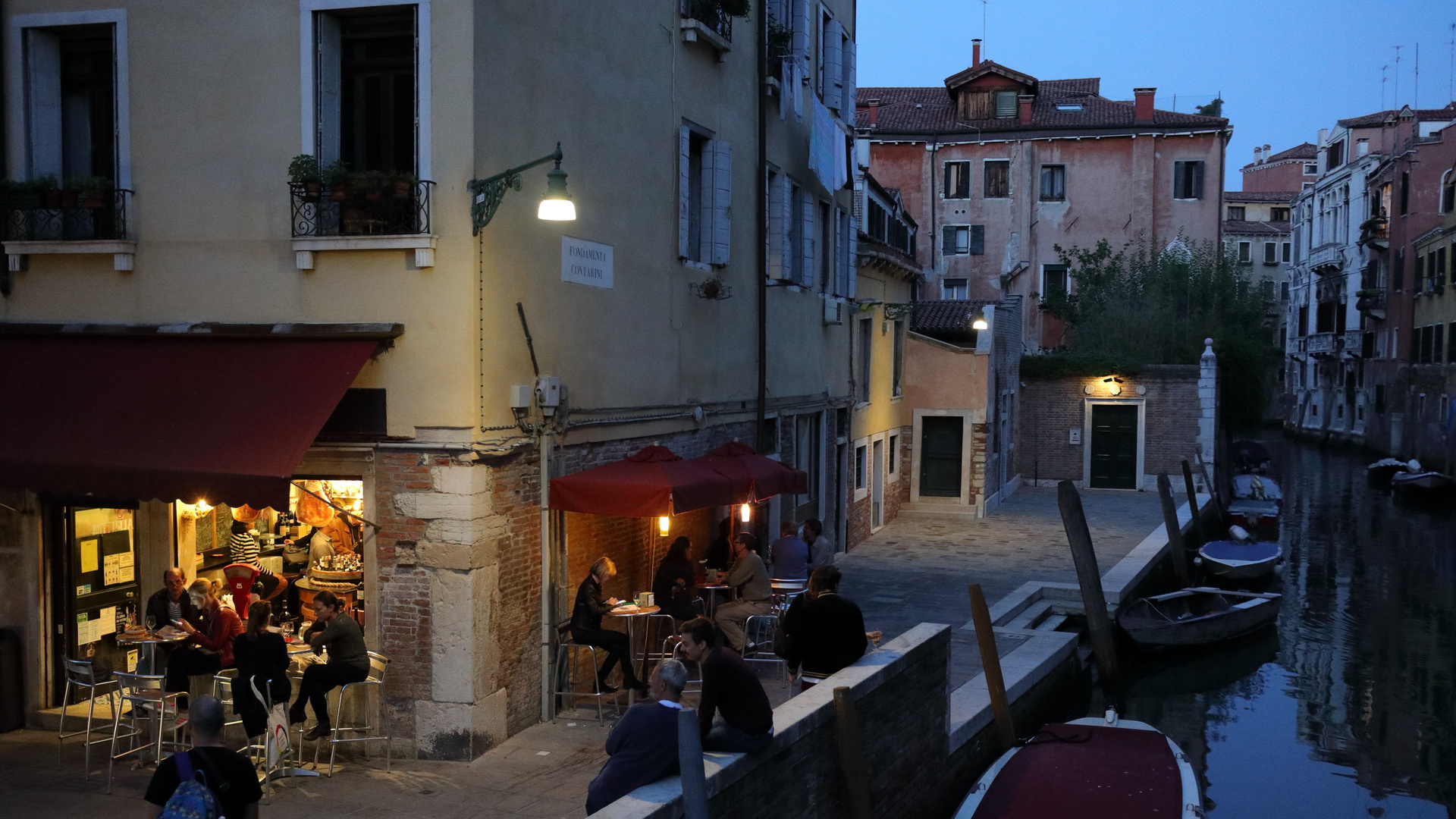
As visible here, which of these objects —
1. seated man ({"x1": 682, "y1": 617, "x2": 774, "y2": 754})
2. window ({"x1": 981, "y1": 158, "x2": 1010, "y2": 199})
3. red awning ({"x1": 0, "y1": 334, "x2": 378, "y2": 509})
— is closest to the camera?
seated man ({"x1": 682, "y1": 617, "x2": 774, "y2": 754})

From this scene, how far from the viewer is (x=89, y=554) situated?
9.18 m

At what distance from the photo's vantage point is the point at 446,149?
827cm

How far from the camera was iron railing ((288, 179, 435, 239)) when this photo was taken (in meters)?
8.23

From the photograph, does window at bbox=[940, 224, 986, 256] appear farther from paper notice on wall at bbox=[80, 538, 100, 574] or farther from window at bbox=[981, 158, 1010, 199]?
paper notice on wall at bbox=[80, 538, 100, 574]

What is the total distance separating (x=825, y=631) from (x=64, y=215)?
6.36 meters

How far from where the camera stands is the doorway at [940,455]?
24016 millimetres

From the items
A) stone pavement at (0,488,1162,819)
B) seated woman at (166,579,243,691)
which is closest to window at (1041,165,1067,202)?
stone pavement at (0,488,1162,819)

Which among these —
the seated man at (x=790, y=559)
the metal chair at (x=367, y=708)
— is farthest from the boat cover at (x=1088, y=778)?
the metal chair at (x=367, y=708)

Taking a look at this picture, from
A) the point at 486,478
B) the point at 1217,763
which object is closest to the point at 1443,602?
the point at 1217,763

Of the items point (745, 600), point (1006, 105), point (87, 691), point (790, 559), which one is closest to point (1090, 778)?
point (745, 600)

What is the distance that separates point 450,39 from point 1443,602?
19.1 metres

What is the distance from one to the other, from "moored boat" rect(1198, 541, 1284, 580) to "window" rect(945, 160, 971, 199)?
17.4 m

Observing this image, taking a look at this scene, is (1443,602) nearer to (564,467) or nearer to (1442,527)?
(1442,527)

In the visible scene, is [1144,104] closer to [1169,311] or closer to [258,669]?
[1169,311]
